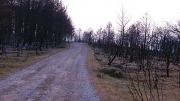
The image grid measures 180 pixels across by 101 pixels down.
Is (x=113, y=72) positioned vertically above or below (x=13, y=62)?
below

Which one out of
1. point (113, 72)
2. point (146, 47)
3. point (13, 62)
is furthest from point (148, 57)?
point (13, 62)

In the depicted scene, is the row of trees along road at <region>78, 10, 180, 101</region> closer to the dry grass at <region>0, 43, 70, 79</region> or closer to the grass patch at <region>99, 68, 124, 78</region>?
the grass patch at <region>99, 68, 124, 78</region>

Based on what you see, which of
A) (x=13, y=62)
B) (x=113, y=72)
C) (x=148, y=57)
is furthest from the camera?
(x=13, y=62)

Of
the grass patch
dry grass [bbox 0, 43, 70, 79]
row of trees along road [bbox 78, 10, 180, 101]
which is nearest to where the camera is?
row of trees along road [bbox 78, 10, 180, 101]

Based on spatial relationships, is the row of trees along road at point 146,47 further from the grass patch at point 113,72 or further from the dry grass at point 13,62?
the dry grass at point 13,62

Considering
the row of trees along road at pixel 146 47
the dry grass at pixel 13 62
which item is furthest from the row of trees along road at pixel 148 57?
the dry grass at pixel 13 62

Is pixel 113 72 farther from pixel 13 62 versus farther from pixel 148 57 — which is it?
pixel 148 57

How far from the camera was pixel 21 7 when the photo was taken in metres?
53.5

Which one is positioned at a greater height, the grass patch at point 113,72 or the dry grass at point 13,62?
the dry grass at point 13,62

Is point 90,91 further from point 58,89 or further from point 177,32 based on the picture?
point 177,32

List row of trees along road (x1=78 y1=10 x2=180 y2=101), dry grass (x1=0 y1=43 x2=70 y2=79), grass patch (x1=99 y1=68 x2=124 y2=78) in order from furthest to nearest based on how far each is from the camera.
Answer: grass patch (x1=99 y1=68 x2=124 y2=78) < dry grass (x1=0 y1=43 x2=70 y2=79) < row of trees along road (x1=78 y1=10 x2=180 y2=101)

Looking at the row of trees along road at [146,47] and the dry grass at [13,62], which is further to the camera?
the dry grass at [13,62]

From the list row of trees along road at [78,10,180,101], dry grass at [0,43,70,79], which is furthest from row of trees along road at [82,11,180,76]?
dry grass at [0,43,70,79]

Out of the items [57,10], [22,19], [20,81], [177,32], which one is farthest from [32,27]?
[20,81]
